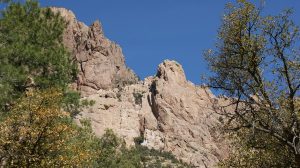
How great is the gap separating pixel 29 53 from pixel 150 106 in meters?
133

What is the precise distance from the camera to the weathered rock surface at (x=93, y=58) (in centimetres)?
17625

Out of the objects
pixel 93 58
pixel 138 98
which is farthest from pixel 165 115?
pixel 93 58

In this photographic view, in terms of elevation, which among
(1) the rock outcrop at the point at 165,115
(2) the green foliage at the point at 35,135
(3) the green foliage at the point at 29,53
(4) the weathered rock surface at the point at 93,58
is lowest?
(2) the green foliage at the point at 35,135

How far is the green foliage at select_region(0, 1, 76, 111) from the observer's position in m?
27.7

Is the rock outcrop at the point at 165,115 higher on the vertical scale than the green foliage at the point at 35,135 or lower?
higher

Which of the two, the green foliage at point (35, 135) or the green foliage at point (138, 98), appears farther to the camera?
the green foliage at point (138, 98)

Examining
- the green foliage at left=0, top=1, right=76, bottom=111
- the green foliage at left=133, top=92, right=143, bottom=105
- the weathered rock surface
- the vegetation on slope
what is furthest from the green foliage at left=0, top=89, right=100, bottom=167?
the weathered rock surface

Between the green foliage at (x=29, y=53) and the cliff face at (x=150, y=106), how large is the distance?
102879 mm

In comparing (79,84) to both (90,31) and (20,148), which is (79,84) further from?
(20,148)

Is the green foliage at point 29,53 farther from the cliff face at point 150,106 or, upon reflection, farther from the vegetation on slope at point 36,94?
the cliff face at point 150,106

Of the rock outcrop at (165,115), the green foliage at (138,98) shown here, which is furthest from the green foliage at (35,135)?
the green foliage at (138,98)

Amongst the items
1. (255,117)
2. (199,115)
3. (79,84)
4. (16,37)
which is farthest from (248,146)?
(79,84)

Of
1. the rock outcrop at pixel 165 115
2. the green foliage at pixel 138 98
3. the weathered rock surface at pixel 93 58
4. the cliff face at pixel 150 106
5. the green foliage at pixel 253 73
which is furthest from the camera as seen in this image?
the weathered rock surface at pixel 93 58

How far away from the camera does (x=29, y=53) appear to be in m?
28.6
